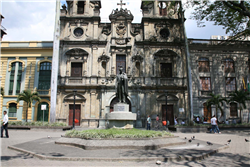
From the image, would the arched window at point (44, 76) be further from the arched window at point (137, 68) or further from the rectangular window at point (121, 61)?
the arched window at point (137, 68)

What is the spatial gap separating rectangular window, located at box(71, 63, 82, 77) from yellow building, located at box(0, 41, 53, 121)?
3.12 m

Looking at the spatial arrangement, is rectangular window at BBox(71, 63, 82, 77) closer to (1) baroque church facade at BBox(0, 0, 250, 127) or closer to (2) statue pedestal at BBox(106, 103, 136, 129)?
(1) baroque church facade at BBox(0, 0, 250, 127)

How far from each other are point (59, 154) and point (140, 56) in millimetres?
18753

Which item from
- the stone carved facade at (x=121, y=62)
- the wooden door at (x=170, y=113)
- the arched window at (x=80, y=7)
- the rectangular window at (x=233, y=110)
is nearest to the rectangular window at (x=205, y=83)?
the stone carved facade at (x=121, y=62)

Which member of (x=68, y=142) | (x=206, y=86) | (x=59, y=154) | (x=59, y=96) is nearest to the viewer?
(x=59, y=154)

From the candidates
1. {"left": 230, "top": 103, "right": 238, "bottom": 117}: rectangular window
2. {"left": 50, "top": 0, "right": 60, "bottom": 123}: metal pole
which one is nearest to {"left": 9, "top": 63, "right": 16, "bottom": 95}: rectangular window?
{"left": 50, "top": 0, "right": 60, "bottom": 123}: metal pole

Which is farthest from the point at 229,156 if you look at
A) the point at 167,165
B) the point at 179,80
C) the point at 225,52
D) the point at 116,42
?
the point at 225,52

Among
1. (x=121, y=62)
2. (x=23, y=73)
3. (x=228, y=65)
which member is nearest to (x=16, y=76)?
(x=23, y=73)

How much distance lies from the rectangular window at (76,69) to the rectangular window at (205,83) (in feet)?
50.8

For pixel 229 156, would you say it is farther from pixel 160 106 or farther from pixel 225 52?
pixel 225 52

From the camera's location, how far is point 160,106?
76.4ft

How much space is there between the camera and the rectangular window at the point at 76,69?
951 inches

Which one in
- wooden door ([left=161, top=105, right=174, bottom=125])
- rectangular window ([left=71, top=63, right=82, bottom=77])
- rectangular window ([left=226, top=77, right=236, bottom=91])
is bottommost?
wooden door ([left=161, top=105, right=174, bottom=125])

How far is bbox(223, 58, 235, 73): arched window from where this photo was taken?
2527cm
